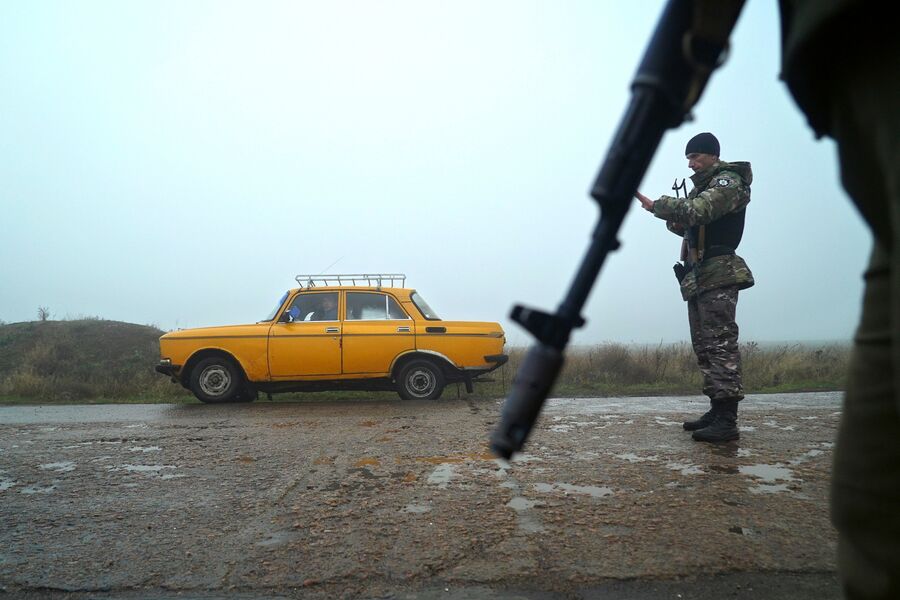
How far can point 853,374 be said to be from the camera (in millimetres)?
952

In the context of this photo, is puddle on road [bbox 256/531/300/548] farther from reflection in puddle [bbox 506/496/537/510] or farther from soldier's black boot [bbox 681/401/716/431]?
soldier's black boot [bbox 681/401/716/431]

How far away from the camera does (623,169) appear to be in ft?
3.74

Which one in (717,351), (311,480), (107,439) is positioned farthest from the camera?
(107,439)

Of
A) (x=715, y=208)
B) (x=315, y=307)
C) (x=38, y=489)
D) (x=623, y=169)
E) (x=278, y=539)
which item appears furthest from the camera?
(x=315, y=307)

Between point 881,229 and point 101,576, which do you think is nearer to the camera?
point 881,229

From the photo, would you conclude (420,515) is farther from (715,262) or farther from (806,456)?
(715,262)

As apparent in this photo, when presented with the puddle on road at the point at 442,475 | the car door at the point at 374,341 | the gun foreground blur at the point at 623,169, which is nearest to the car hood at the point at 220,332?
the car door at the point at 374,341

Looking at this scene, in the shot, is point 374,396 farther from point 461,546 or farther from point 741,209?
point 461,546

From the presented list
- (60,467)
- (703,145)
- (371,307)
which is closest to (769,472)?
(703,145)

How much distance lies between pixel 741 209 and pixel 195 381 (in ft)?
23.3

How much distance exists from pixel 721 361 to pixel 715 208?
1.07 m

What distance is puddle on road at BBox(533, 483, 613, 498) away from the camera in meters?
2.91

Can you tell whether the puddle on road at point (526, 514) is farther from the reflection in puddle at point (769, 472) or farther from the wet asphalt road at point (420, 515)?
the reflection in puddle at point (769, 472)

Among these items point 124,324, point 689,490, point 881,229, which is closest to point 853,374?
point 881,229
